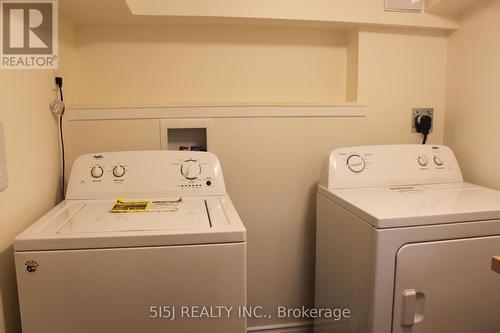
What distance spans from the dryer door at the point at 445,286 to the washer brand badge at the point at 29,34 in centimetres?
138

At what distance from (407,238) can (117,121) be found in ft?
4.16

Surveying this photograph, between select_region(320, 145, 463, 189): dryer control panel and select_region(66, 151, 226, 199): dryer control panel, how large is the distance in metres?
0.49

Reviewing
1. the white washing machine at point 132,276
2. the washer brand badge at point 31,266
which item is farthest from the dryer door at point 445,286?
the washer brand badge at point 31,266

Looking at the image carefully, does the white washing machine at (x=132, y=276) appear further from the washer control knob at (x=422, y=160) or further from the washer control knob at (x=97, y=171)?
the washer control knob at (x=422, y=160)

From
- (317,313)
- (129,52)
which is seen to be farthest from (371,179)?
(129,52)

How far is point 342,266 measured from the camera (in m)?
1.36

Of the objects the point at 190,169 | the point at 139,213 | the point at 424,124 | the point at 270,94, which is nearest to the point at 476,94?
the point at 424,124

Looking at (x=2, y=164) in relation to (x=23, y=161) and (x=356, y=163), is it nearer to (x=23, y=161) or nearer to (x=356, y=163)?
(x=23, y=161)

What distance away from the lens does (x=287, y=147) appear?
→ 171 cm

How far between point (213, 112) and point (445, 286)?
44.7 inches

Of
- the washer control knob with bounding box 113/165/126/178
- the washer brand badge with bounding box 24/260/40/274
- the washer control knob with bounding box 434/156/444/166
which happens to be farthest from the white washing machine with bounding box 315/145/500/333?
the washer brand badge with bounding box 24/260/40/274

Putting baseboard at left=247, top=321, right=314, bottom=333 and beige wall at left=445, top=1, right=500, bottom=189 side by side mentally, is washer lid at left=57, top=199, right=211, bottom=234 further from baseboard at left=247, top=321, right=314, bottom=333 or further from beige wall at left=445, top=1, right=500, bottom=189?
beige wall at left=445, top=1, right=500, bottom=189

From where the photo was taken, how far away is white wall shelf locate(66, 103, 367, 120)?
1572mm

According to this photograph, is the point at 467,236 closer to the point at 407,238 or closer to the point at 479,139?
the point at 407,238
